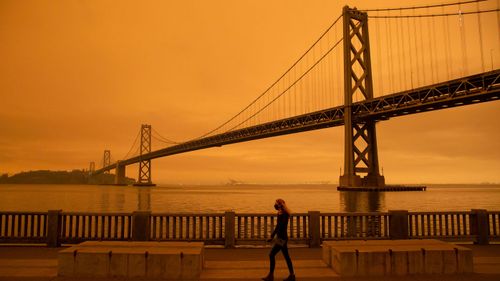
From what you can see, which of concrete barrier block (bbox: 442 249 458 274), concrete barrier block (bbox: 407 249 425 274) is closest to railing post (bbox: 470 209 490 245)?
concrete barrier block (bbox: 442 249 458 274)

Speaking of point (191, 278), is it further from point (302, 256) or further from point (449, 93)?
point (449, 93)

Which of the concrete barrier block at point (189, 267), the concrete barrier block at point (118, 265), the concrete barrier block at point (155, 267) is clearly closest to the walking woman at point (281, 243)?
the concrete barrier block at point (189, 267)

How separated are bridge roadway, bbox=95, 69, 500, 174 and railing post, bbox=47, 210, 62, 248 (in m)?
62.5

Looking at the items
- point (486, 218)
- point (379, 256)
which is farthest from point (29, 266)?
point (486, 218)

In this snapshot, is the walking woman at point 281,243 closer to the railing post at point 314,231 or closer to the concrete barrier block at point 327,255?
the concrete barrier block at point 327,255

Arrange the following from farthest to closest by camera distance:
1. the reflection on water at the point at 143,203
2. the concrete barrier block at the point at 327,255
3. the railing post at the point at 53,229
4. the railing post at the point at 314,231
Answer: the reflection on water at the point at 143,203 < the railing post at the point at 314,231 < the railing post at the point at 53,229 < the concrete barrier block at the point at 327,255

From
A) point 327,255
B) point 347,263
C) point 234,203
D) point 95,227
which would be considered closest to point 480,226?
point 327,255

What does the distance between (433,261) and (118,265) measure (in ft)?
19.3

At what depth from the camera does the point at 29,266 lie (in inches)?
348

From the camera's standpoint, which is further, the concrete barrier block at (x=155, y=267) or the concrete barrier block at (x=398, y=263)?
the concrete barrier block at (x=398, y=263)

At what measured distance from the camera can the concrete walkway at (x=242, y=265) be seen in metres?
8.02

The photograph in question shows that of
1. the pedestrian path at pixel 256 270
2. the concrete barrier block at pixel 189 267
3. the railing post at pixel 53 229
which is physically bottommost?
the pedestrian path at pixel 256 270

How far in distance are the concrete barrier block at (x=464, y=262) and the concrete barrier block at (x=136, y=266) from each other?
19.5ft

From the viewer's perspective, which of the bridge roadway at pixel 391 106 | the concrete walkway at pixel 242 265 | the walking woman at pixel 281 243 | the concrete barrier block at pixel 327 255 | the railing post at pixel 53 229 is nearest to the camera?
the walking woman at pixel 281 243
